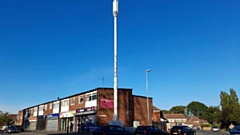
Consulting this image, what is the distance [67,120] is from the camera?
45.7 metres

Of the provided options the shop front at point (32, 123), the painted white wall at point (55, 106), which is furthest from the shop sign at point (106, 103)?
the shop front at point (32, 123)

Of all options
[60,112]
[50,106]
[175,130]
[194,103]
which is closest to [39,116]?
[50,106]

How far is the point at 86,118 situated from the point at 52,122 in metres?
15.4

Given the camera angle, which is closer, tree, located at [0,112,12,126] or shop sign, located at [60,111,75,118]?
shop sign, located at [60,111,75,118]

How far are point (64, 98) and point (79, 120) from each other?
813 centimetres

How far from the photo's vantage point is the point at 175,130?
27906mm

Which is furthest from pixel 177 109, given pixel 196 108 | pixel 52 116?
pixel 52 116

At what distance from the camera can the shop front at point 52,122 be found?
4978cm

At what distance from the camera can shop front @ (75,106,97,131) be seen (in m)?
37.2

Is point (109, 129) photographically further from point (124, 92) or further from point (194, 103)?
point (194, 103)

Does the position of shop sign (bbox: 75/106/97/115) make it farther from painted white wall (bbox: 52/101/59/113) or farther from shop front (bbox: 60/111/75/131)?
painted white wall (bbox: 52/101/59/113)

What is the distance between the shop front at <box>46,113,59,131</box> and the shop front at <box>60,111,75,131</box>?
7.47 ft

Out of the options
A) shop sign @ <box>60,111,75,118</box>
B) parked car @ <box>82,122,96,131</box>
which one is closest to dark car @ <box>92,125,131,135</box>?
parked car @ <box>82,122,96,131</box>

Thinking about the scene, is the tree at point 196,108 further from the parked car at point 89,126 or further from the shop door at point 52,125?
the parked car at point 89,126
